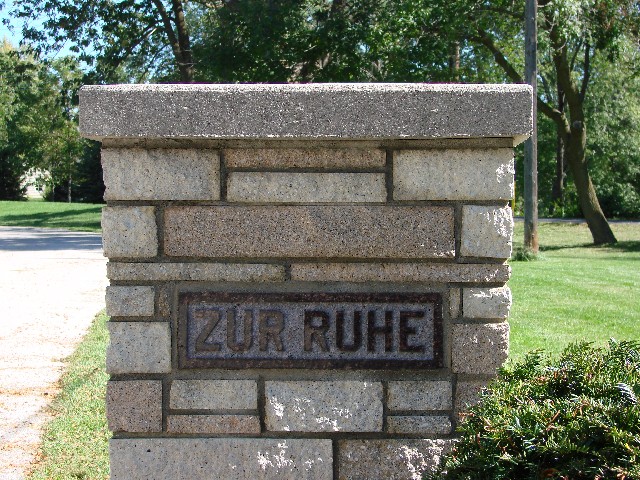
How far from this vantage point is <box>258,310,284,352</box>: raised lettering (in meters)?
3.06

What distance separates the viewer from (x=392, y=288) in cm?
305

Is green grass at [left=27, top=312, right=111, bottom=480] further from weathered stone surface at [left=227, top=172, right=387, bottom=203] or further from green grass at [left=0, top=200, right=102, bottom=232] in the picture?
green grass at [left=0, top=200, right=102, bottom=232]

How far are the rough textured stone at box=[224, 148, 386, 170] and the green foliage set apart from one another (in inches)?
38.2

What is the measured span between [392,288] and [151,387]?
1004 millimetres

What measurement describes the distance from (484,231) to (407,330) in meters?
0.48

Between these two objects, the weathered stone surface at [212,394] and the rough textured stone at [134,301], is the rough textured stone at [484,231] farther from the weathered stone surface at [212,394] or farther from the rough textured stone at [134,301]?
the rough textured stone at [134,301]

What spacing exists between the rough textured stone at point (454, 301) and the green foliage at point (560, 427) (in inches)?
12.6

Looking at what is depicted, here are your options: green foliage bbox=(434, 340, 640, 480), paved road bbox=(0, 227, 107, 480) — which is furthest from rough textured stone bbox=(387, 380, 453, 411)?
paved road bbox=(0, 227, 107, 480)

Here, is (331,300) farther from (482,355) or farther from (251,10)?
(251,10)

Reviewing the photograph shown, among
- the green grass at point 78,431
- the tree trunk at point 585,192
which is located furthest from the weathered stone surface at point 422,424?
the tree trunk at point 585,192

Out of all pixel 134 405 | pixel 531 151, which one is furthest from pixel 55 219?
pixel 134 405

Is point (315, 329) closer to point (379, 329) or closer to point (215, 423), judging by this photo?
point (379, 329)

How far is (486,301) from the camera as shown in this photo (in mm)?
3037

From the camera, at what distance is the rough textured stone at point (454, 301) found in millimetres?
3049
